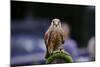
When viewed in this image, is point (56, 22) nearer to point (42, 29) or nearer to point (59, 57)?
point (42, 29)

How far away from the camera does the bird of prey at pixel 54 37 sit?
1.89 metres

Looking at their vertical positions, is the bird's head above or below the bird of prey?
above

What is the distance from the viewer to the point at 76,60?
199 cm

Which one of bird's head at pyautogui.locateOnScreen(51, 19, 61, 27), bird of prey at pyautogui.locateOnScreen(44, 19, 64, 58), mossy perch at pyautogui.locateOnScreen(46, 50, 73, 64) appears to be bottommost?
mossy perch at pyautogui.locateOnScreen(46, 50, 73, 64)

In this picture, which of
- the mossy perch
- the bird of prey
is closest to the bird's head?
the bird of prey

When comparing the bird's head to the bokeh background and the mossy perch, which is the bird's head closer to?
the bokeh background

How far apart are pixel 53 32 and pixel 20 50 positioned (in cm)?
38

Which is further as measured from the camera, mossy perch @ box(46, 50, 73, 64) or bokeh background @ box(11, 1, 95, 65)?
mossy perch @ box(46, 50, 73, 64)

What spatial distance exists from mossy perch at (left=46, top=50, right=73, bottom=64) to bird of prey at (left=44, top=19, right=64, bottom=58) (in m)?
0.04

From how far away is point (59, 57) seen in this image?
193 centimetres

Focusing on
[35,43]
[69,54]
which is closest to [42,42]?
[35,43]

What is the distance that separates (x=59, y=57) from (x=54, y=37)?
209 mm

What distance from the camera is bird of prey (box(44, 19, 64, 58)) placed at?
189 centimetres

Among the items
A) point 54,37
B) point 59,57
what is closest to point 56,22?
point 54,37
